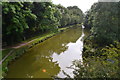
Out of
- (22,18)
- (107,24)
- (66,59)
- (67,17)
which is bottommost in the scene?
(66,59)

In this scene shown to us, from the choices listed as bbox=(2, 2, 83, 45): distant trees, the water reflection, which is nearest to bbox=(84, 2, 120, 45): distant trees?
the water reflection

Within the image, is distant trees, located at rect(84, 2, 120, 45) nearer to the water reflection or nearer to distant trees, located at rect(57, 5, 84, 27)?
the water reflection

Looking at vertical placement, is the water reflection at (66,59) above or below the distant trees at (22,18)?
below

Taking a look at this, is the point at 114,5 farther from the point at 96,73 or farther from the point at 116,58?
the point at 96,73

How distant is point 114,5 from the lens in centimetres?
917

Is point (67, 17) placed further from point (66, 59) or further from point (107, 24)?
point (66, 59)

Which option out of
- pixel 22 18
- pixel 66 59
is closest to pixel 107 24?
Result: pixel 66 59

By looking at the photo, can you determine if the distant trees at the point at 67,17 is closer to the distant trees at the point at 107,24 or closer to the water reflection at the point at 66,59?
the water reflection at the point at 66,59

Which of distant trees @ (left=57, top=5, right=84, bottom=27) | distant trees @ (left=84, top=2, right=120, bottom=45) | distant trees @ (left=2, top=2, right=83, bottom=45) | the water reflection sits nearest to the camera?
the water reflection

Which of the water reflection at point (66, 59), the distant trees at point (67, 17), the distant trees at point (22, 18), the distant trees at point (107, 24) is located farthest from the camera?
the distant trees at point (67, 17)

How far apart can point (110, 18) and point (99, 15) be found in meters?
1.07

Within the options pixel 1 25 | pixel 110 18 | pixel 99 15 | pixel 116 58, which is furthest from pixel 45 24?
pixel 116 58

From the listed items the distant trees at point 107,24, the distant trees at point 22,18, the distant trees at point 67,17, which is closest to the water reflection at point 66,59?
the distant trees at point 107,24

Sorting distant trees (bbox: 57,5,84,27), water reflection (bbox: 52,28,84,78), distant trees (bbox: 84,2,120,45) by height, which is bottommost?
water reflection (bbox: 52,28,84,78)
